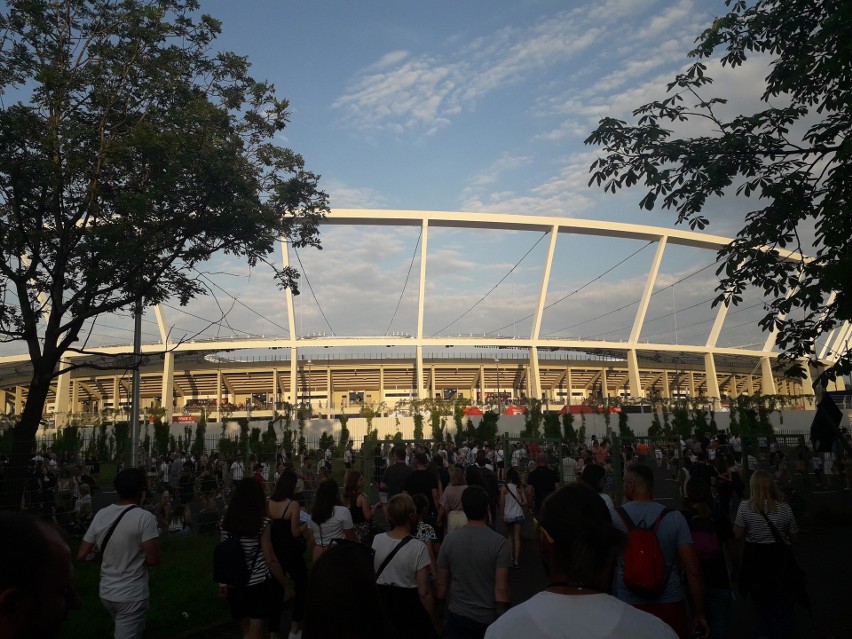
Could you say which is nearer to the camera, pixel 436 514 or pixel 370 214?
pixel 436 514

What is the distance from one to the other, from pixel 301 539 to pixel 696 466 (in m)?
5.47

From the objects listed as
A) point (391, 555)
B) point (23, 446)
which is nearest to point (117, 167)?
point (23, 446)

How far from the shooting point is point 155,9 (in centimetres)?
1077

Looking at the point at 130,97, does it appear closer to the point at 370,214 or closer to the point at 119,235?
the point at 119,235

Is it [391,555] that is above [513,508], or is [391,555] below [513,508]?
above

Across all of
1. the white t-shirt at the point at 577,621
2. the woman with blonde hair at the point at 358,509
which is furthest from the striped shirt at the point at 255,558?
the white t-shirt at the point at 577,621

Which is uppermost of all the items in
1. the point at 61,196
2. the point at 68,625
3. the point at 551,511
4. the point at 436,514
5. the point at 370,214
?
the point at 370,214

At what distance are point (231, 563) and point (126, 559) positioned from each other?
68cm

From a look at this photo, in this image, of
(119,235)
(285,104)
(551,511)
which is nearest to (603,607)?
(551,511)

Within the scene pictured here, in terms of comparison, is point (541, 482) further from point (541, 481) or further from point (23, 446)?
point (23, 446)

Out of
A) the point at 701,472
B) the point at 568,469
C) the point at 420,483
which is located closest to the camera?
the point at 420,483

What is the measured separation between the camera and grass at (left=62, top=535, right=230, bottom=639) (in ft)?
22.8

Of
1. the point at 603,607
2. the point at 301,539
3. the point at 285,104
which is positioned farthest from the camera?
the point at 285,104

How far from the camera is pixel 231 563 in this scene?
4.62 meters
